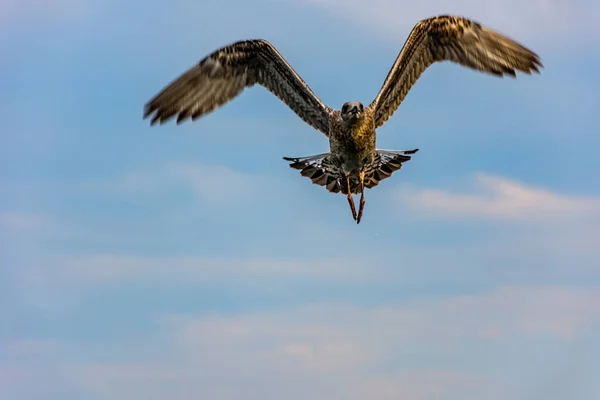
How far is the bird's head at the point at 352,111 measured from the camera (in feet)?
39.3

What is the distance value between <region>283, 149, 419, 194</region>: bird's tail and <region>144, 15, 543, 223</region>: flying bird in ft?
0.07

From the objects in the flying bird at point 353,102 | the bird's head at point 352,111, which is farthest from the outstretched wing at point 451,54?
the bird's head at point 352,111

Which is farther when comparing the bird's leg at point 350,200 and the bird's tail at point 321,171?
the bird's tail at point 321,171

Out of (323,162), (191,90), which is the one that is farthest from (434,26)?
(191,90)

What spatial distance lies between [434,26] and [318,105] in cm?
287

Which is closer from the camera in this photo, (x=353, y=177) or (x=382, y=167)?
(x=353, y=177)

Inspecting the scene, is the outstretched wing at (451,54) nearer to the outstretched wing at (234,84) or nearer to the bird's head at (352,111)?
the bird's head at (352,111)

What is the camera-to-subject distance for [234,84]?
42.7ft

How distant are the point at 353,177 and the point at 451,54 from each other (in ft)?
10.9

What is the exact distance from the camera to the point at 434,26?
41.4 ft

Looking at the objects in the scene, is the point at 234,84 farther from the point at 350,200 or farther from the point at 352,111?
the point at 350,200

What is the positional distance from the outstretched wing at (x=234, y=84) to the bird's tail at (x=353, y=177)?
2.63 ft

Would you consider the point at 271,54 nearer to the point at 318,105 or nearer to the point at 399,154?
the point at 318,105

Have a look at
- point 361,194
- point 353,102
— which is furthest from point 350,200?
point 353,102
